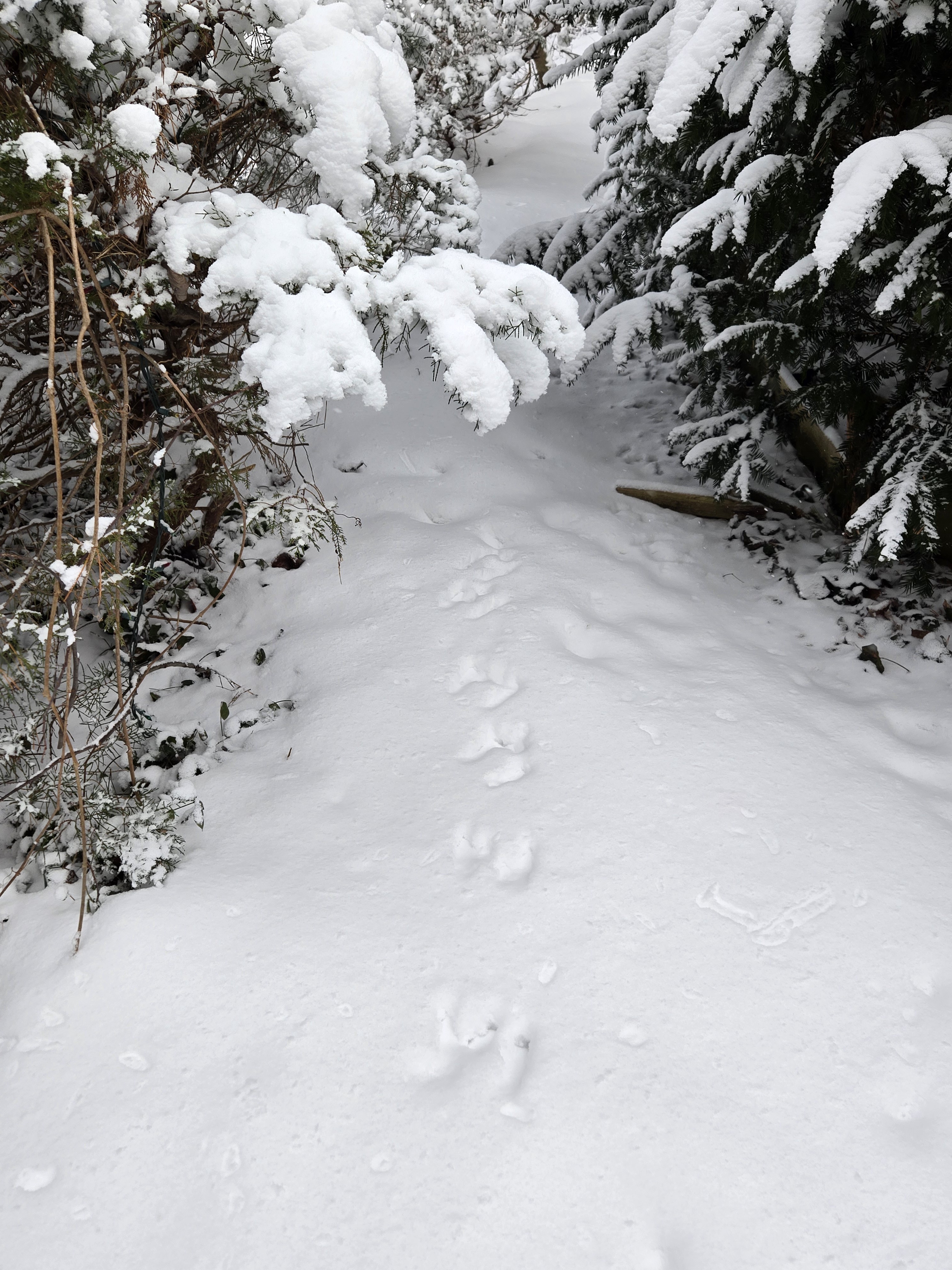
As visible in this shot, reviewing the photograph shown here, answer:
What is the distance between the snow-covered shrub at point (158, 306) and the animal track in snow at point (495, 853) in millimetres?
723

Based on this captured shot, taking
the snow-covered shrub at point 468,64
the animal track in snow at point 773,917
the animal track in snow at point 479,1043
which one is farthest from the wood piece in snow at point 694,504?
the snow-covered shrub at point 468,64

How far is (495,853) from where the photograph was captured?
6.51 ft

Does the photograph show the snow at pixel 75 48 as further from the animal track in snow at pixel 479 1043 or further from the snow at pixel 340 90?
the animal track in snow at pixel 479 1043

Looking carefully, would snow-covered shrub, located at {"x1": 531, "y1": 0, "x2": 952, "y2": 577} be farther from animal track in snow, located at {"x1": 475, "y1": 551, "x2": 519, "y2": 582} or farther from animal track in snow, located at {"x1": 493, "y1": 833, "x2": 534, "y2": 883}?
animal track in snow, located at {"x1": 493, "y1": 833, "x2": 534, "y2": 883}

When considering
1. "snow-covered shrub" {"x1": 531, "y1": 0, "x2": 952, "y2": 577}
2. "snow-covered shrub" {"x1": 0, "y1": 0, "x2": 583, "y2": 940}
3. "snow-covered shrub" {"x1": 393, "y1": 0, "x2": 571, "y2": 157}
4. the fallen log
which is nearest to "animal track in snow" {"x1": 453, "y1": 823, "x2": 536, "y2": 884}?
"snow-covered shrub" {"x1": 0, "y1": 0, "x2": 583, "y2": 940}

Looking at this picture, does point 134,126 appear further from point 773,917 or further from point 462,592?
point 773,917

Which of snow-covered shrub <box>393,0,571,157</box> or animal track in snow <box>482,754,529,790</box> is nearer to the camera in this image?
animal track in snow <box>482,754,529,790</box>

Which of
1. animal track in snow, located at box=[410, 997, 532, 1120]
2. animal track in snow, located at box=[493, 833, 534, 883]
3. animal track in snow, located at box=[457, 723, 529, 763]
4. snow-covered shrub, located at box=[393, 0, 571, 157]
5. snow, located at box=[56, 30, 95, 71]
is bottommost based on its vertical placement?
animal track in snow, located at box=[410, 997, 532, 1120]

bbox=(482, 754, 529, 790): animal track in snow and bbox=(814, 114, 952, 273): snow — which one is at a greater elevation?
bbox=(814, 114, 952, 273): snow

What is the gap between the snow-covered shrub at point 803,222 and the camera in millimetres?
1922

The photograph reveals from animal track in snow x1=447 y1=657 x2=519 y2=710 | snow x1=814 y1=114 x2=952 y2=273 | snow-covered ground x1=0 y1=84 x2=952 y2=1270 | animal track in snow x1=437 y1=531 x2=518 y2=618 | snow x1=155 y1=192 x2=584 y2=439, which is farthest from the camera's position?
animal track in snow x1=437 y1=531 x2=518 y2=618

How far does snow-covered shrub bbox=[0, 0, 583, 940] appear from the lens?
6.36 ft

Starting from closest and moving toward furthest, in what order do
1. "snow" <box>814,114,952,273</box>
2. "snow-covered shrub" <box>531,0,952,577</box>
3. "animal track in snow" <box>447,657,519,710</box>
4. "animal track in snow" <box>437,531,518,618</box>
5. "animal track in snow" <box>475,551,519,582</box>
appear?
1. "snow" <box>814,114,952,273</box>
2. "snow-covered shrub" <box>531,0,952,577</box>
3. "animal track in snow" <box>447,657,519,710</box>
4. "animal track in snow" <box>437,531,518,618</box>
5. "animal track in snow" <box>475,551,519,582</box>

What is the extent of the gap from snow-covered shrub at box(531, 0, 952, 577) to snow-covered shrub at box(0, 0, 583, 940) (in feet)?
2.16
